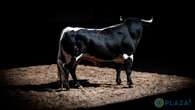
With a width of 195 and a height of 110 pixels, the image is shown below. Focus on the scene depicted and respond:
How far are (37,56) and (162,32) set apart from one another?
4540 mm

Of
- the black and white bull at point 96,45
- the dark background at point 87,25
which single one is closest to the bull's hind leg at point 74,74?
the black and white bull at point 96,45

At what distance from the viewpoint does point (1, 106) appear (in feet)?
25.9

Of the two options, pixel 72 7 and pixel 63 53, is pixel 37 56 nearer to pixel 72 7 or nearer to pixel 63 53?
pixel 72 7

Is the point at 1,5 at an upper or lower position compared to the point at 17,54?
upper

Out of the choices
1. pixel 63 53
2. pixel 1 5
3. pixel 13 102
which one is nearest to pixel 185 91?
pixel 63 53

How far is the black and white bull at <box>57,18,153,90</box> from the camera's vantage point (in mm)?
8844

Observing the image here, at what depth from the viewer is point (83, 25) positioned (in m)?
13.7

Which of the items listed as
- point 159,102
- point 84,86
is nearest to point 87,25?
point 84,86

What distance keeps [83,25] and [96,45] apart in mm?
4929

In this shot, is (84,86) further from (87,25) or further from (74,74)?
(87,25)

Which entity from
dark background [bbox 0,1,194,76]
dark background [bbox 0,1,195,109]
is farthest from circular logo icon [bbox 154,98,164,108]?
dark background [bbox 0,1,194,76]

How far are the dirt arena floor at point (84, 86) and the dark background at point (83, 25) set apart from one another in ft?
5.11

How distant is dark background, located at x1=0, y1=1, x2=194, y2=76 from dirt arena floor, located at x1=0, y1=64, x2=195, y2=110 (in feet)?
5.11

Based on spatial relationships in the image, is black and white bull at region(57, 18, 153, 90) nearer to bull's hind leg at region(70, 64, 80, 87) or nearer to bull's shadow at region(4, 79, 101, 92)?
bull's hind leg at region(70, 64, 80, 87)
